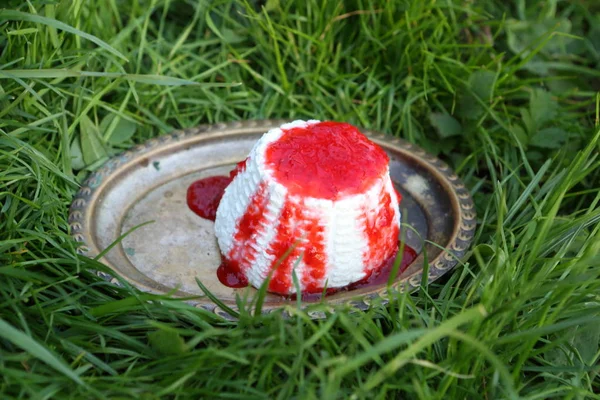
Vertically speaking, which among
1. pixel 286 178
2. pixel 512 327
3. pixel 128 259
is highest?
pixel 286 178

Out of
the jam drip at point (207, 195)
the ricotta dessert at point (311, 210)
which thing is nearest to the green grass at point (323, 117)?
the ricotta dessert at point (311, 210)

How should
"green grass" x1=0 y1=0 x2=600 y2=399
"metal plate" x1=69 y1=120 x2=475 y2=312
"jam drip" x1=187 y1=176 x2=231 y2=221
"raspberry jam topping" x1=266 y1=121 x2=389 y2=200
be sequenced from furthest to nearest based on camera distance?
1. "jam drip" x1=187 y1=176 x2=231 y2=221
2. "metal plate" x1=69 y1=120 x2=475 y2=312
3. "raspberry jam topping" x1=266 y1=121 x2=389 y2=200
4. "green grass" x1=0 y1=0 x2=600 y2=399

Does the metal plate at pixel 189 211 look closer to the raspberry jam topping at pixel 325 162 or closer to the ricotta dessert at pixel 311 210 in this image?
the ricotta dessert at pixel 311 210

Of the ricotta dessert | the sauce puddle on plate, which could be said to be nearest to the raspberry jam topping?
the ricotta dessert

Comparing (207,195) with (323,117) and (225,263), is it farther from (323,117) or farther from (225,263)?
(323,117)

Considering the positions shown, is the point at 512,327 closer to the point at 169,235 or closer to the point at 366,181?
the point at 366,181

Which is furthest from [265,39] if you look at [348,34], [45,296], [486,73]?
[45,296]

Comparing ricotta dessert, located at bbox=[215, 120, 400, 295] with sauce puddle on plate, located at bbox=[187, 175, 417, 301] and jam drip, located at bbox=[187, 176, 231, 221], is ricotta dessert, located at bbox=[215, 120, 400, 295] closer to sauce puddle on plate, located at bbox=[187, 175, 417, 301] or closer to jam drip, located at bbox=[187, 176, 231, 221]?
sauce puddle on plate, located at bbox=[187, 175, 417, 301]
